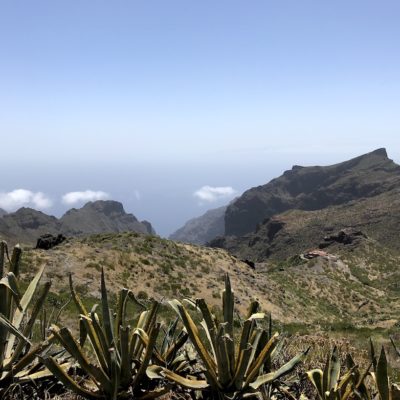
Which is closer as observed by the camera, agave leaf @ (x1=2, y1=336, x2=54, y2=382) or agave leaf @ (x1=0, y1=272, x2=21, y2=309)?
agave leaf @ (x1=0, y1=272, x2=21, y2=309)

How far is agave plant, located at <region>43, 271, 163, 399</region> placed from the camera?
13.8 feet

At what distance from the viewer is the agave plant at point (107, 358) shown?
4.20m

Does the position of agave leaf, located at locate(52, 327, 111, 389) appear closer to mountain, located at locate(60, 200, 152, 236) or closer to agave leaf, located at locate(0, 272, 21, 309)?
agave leaf, located at locate(0, 272, 21, 309)

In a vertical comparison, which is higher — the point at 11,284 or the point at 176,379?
the point at 11,284

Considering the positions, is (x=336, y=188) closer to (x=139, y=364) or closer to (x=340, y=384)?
(x=340, y=384)

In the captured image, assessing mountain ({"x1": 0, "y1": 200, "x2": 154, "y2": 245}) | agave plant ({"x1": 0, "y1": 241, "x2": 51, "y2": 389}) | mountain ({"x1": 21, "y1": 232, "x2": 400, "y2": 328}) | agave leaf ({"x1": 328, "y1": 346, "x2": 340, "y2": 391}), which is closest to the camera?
agave plant ({"x1": 0, "y1": 241, "x2": 51, "y2": 389})

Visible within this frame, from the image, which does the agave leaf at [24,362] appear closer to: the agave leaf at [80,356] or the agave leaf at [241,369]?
the agave leaf at [80,356]

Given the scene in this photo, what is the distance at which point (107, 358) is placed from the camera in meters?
4.45

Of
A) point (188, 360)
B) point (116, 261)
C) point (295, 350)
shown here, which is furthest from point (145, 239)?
point (188, 360)

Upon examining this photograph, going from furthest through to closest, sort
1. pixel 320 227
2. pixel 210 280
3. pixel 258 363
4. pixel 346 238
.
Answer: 1. pixel 320 227
2. pixel 346 238
3. pixel 210 280
4. pixel 258 363

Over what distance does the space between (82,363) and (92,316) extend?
448mm

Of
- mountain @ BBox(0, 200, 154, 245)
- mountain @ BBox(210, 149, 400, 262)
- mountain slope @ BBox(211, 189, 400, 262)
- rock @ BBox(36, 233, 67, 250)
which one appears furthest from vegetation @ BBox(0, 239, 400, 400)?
mountain @ BBox(0, 200, 154, 245)

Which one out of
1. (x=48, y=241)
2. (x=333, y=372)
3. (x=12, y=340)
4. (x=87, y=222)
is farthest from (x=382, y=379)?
(x=87, y=222)

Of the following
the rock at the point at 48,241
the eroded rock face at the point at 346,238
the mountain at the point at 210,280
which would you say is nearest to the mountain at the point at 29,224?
the eroded rock face at the point at 346,238
